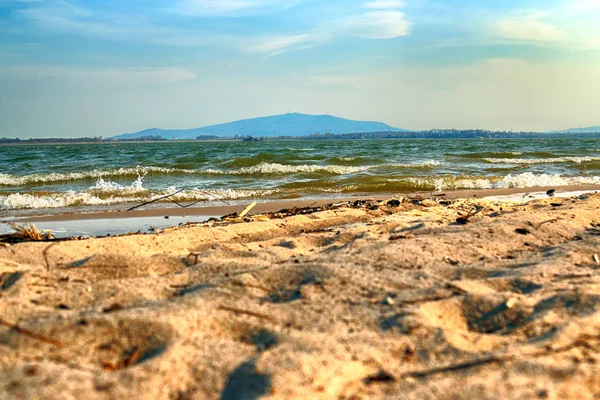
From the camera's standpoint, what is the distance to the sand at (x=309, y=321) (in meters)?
1.75

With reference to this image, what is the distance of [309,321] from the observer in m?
2.31

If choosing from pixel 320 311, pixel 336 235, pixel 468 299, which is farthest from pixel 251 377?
pixel 336 235

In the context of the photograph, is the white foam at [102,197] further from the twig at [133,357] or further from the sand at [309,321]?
the twig at [133,357]

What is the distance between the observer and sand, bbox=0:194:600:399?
5.74ft

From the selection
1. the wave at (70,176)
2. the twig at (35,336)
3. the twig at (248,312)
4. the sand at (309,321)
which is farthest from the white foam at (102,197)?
the twig at (35,336)

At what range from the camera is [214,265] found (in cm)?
324

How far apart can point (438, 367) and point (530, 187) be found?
1024 cm

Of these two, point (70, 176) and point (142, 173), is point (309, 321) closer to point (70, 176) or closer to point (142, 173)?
point (142, 173)

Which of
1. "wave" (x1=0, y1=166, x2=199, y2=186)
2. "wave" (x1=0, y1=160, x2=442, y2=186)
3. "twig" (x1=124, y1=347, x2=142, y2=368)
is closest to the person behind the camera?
"twig" (x1=124, y1=347, x2=142, y2=368)

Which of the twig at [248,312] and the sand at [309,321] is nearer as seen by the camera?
the sand at [309,321]

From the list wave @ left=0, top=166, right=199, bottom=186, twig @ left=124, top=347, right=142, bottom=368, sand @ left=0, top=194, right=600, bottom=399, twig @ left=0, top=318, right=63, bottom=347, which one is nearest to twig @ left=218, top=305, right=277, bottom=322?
sand @ left=0, top=194, right=600, bottom=399

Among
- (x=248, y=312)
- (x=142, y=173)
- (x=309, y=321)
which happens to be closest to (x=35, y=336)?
(x=248, y=312)

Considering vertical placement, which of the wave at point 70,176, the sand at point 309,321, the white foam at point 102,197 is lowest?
the white foam at point 102,197

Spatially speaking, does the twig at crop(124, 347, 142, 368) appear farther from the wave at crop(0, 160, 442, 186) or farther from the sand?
the wave at crop(0, 160, 442, 186)
